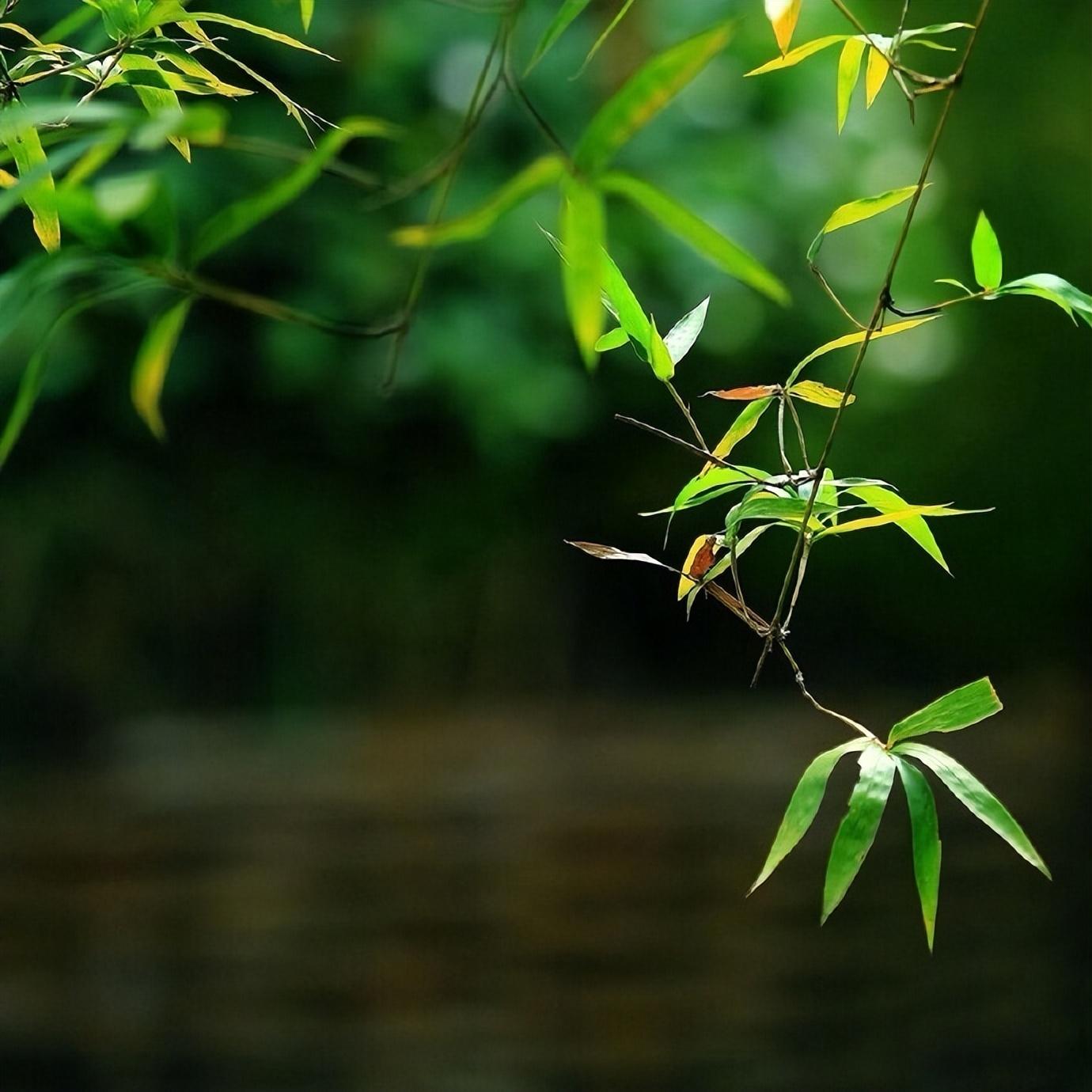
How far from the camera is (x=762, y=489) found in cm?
44

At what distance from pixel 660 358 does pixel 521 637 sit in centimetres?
209

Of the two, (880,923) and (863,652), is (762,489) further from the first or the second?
(863,652)

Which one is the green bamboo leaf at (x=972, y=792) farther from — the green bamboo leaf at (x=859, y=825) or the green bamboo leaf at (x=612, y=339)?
the green bamboo leaf at (x=612, y=339)

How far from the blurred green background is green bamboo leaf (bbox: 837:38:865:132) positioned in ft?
3.60

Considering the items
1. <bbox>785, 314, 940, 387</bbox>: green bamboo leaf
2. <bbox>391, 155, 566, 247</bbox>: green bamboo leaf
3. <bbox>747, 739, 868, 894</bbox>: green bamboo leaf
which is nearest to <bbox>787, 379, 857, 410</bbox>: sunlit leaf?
<bbox>785, 314, 940, 387</bbox>: green bamboo leaf

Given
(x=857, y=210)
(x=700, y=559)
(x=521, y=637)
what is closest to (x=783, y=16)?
(x=857, y=210)

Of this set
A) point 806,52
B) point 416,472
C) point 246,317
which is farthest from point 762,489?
point 416,472

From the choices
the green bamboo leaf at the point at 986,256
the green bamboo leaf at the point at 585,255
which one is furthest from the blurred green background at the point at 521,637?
the green bamboo leaf at the point at 585,255

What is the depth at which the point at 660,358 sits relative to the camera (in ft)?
→ 1.45

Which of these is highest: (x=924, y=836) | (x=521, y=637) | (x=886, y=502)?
(x=521, y=637)

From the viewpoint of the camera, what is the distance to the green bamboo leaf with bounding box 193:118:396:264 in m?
0.26

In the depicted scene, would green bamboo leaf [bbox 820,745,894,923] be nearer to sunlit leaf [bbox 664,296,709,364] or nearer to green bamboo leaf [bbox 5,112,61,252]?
sunlit leaf [bbox 664,296,709,364]

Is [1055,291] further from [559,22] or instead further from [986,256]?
[559,22]

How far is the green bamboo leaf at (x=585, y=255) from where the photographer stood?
0.27 meters
